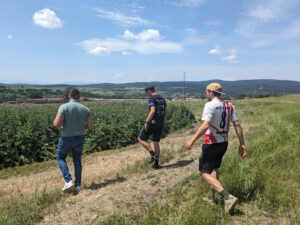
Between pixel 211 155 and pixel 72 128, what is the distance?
3122 mm

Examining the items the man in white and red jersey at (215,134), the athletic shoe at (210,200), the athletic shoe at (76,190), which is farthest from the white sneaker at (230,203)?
the athletic shoe at (76,190)

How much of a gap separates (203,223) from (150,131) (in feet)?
13.3

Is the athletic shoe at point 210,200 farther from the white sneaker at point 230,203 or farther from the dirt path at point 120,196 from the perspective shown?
the dirt path at point 120,196

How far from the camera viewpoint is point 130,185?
7172 millimetres

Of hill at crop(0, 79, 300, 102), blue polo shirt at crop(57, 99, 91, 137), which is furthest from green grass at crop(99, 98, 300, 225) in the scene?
hill at crop(0, 79, 300, 102)

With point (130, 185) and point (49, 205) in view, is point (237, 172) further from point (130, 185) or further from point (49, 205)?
point (49, 205)

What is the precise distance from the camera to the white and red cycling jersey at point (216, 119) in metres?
5.38

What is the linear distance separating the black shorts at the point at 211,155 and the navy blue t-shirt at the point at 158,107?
314 centimetres

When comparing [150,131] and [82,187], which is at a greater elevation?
[150,131]

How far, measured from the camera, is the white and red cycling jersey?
5.38 metres

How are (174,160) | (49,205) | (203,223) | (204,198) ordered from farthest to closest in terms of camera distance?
(174,160) → (49,205) → (204,198) → (203,223)

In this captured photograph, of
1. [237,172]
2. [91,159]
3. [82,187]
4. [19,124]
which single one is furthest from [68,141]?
[19,124]

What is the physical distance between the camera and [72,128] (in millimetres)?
7324

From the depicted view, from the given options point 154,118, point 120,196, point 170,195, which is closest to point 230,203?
point 170,195
